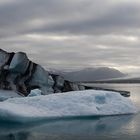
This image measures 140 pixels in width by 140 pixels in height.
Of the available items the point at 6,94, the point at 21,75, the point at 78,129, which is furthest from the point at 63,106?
the point at 21,75

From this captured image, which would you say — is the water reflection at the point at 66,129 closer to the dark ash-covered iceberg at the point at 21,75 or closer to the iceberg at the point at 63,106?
the iceberg at the point at 63,106

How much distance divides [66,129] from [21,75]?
10250 millimetres

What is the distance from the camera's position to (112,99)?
1961cm

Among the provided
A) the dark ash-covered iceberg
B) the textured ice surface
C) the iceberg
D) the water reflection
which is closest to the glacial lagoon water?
the water reflection

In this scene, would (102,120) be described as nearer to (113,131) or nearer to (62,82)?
(113,131)

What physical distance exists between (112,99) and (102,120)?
2.62 m

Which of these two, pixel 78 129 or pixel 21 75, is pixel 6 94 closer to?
pixel 21 75

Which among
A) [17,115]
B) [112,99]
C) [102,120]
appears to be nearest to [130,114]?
[112,99]

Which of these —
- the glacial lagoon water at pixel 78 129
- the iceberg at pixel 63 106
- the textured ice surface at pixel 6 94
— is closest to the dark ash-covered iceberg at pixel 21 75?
the textured ice surface at pixel 6 94

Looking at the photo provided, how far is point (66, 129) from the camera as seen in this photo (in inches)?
567

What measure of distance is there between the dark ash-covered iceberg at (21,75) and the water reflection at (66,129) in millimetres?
7352

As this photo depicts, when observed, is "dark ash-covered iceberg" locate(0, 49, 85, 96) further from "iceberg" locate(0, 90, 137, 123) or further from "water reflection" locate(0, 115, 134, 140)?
"water reflection" locate(0, 115, 134, 140)

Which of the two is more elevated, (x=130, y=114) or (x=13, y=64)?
(x=13, y=64)

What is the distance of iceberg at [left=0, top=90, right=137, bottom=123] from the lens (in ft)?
51.6
